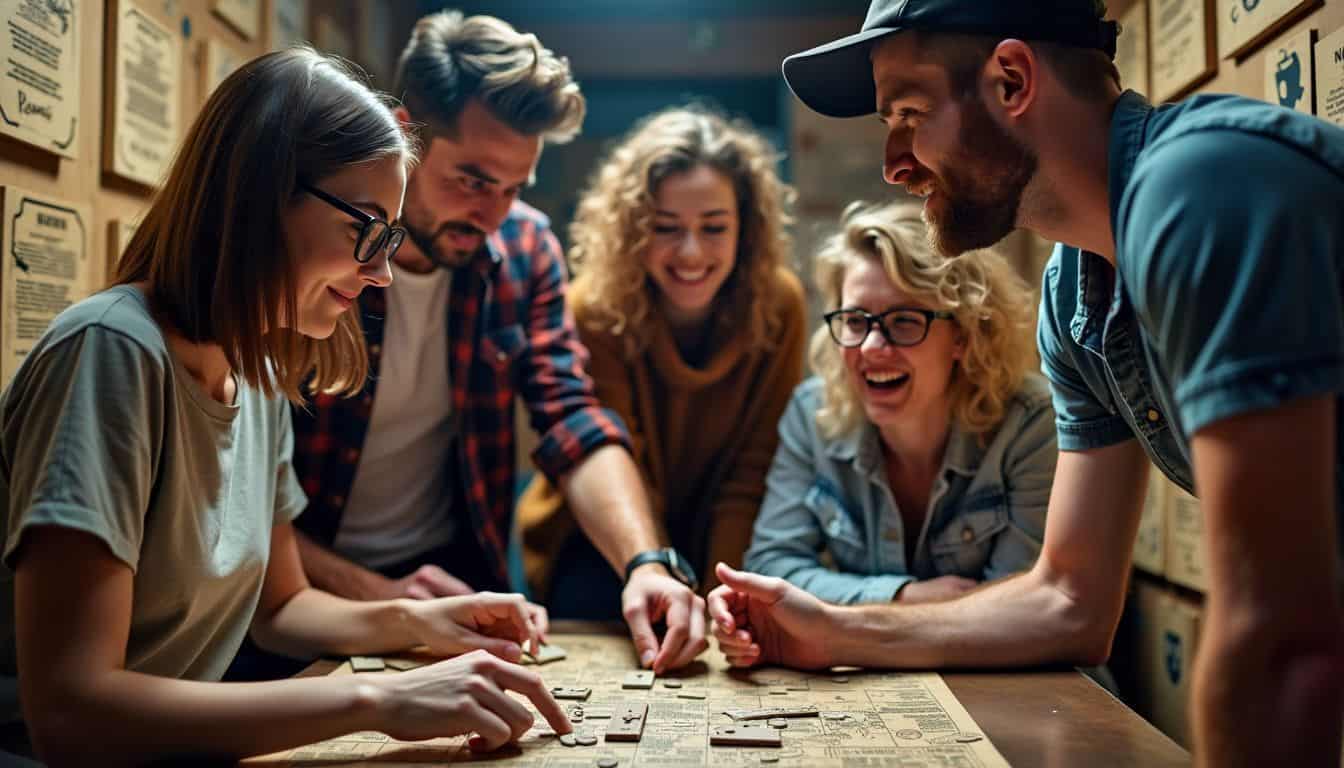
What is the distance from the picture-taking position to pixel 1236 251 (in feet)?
3.15

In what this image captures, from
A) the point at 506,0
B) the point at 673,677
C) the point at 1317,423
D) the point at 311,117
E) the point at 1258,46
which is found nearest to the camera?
the point at 1317,423

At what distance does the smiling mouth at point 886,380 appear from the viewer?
221cm

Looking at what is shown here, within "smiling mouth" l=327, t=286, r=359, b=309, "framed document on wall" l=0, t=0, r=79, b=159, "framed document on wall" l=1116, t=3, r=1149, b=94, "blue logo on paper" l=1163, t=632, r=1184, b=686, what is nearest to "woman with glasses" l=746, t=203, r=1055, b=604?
"framed document on wall" l=1116, t=3, r=1149, b=94

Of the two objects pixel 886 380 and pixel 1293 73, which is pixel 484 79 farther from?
pixel 1293 73

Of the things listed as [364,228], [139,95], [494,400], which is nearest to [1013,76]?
[364,228]

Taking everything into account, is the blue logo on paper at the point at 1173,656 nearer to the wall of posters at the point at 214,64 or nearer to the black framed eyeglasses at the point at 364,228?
the black framed eyeglasses at the point at 364,228

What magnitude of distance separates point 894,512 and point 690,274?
2.91 ft

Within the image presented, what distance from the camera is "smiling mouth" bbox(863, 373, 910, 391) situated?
7.26 feet

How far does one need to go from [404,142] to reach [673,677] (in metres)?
0.95

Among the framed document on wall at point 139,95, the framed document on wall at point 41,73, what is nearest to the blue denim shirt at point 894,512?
the framed document on wall at point 139,95

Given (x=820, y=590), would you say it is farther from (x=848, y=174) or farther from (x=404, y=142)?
(x=848, y=174)

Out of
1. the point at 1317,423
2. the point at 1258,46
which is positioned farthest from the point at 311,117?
the point at 1258,46

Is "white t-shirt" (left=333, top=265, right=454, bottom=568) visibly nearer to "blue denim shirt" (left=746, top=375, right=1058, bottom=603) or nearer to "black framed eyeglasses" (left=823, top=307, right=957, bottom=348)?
"blue denim shirt" (left=746, top=375, right=1058, bottom=603)

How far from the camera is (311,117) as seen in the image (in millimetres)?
1396
